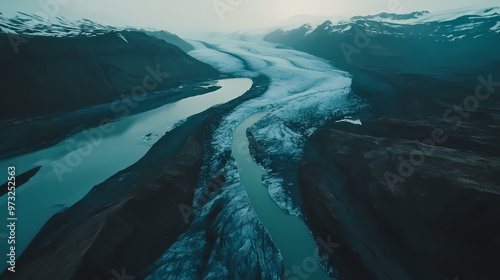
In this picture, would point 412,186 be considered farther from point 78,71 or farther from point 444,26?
point 444,26

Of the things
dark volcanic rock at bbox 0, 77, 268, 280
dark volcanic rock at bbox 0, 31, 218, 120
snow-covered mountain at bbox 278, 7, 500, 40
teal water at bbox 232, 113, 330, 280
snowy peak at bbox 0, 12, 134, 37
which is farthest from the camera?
snow-covered mountain at bbox 278, 7, 500, 40

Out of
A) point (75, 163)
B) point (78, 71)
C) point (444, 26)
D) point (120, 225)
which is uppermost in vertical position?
point (78, 71)

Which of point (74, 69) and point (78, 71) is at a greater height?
point (74, 69)

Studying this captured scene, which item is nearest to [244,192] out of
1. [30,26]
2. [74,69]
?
[74,69]

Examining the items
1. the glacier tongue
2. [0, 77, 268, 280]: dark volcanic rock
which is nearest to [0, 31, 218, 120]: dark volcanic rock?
[0, 77, 268, 280]: dark volcanic rock

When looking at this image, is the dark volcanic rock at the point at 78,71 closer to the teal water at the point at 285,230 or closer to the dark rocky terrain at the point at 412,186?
the teal water at the point at 285,230

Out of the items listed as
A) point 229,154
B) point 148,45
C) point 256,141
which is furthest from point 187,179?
point 148,45

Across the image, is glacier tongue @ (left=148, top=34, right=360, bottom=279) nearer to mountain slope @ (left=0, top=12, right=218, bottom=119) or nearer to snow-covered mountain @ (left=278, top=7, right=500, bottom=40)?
mountain slope @ (left=0, top=12, right=218, bottom=119)

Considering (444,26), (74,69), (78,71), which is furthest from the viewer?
(444,26)

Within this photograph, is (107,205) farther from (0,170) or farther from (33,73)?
(33,73)
